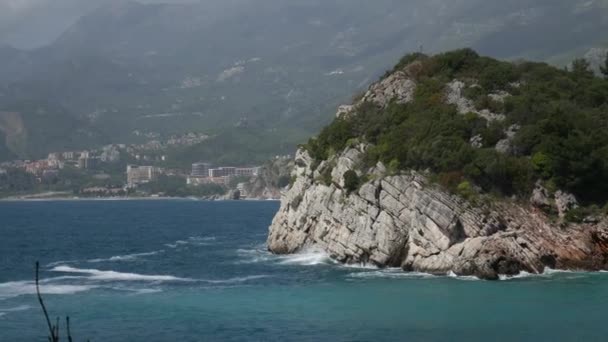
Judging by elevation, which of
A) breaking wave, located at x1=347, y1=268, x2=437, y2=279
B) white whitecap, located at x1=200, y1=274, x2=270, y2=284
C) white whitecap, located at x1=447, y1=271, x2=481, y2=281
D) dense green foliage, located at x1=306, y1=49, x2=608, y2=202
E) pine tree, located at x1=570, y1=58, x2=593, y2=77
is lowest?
white whitecap, located at x1=200, y1=274, x2=270, y2=284

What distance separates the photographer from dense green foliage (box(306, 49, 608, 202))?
2579 inches

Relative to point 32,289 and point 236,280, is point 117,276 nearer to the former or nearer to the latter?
point 32,289

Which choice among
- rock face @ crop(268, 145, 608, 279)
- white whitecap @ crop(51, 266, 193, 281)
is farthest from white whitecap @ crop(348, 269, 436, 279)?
white whitecap @ crop(51, 266, 193, 281)

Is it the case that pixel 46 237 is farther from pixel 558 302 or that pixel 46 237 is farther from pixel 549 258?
pixel 558 302

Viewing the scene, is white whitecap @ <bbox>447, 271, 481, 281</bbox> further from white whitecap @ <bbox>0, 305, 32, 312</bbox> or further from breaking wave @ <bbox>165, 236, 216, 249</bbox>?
breaking wave @ <bbox>165, 236, 216, 249</bbox>

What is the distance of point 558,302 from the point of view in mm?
48938

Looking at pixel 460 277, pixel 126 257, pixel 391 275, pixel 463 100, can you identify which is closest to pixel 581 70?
pixel 463 100

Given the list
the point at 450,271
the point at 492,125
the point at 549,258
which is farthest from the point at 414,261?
the point at 492,125

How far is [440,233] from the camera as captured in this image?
61156 millimetres

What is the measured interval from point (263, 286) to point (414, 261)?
11151 mm

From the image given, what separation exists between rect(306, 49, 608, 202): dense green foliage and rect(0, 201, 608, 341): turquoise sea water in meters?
9.55

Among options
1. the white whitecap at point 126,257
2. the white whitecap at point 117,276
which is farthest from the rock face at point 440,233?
the white whitecap at point 126,257

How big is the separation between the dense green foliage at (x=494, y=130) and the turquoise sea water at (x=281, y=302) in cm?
955

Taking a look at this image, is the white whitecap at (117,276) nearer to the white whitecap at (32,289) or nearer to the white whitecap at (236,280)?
the white whitecap at (236,280)
